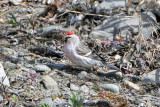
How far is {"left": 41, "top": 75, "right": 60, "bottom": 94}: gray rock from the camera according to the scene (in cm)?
536

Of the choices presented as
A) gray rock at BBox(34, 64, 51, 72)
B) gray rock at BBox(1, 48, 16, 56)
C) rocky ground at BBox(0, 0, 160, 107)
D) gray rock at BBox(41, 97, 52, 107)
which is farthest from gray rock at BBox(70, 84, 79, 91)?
gray rock at BBox(1, 48, 16, 56)

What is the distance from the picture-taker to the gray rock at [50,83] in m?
5.36

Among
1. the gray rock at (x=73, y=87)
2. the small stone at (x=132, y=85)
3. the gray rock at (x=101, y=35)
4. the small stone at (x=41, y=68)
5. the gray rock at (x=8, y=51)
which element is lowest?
the small stone at (x=132, y=85)

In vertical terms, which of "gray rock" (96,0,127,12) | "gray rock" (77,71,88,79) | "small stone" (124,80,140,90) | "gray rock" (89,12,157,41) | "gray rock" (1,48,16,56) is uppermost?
"gray rock" (96,0,127,12)

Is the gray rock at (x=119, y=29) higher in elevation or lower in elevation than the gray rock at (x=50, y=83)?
higher

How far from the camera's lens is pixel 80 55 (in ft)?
20.9

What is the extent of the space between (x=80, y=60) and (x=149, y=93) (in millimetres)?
1552

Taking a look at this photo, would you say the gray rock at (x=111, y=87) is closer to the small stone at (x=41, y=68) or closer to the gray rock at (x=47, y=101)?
the gray rock at (x=47, y=101)

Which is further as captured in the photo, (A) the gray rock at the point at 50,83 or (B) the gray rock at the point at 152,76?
(B) the gray rock at the point at 152,76

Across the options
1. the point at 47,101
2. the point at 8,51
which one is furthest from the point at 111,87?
the point at 8,51

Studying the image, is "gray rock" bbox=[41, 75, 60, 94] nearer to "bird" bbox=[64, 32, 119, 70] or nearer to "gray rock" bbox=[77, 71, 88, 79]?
"gray rock" bbox=[77, 71, 88, 79]

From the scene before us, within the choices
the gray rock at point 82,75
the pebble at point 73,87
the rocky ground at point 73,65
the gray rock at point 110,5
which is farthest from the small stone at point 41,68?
the gray rock at point 110,5

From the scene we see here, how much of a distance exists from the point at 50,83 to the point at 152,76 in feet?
6.44

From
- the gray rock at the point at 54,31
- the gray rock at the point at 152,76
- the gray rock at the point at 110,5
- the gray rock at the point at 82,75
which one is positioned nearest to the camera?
the gray rock at the point at 152,76
